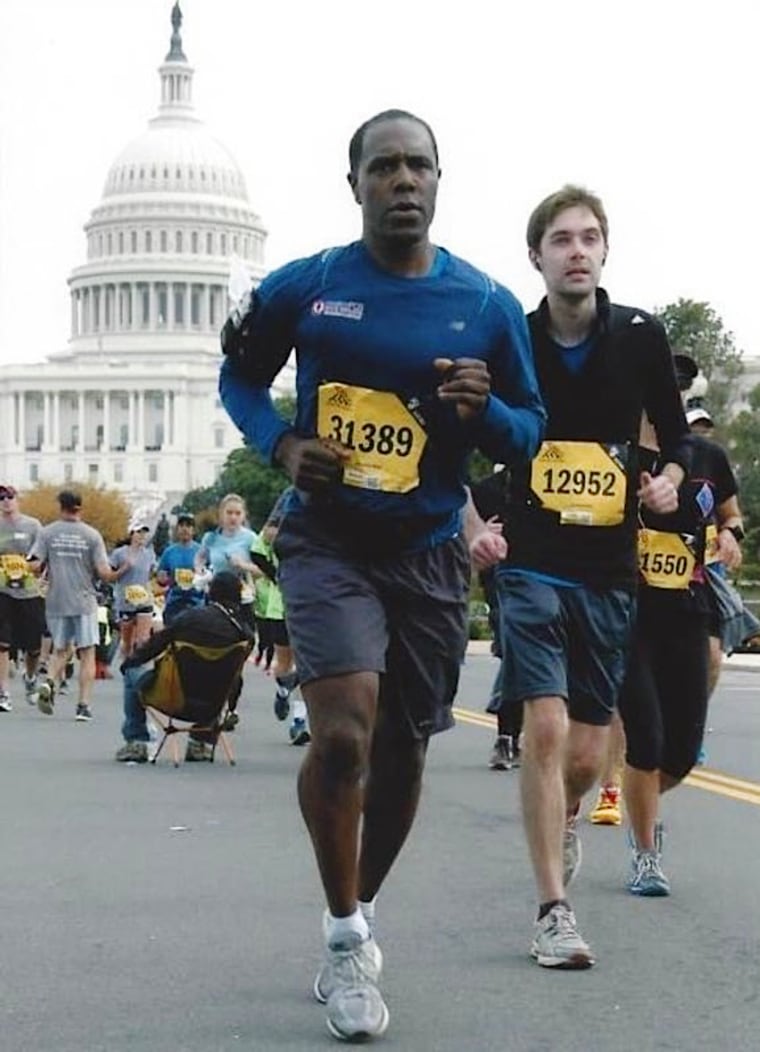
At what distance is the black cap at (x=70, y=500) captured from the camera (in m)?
20.9

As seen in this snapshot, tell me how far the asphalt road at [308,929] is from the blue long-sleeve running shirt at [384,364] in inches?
46.4

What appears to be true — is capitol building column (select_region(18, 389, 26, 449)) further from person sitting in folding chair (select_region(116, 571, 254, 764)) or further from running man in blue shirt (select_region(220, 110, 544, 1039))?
running man in blue shirt (select_region(220, 110, 544, 1039))

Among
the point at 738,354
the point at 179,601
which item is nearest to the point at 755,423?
the point at 738,354

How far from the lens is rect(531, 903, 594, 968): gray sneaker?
707 centimetres

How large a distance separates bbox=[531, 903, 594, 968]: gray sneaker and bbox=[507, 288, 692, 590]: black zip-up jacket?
3.26ft

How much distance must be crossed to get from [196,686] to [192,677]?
0.19 feet

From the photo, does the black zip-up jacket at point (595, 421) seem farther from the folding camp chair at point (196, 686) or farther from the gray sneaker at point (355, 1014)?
the folding camp chair at point (196, 686)

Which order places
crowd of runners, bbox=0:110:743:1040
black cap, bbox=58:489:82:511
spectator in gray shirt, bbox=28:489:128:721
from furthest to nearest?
black cap, bbox=58:489:82:511
spectator in gray shirt, bbox=28:489:128:721
crowd of runners, bbox=0:110:743:1040

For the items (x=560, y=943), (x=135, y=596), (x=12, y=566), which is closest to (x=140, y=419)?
(x=135, y=596)

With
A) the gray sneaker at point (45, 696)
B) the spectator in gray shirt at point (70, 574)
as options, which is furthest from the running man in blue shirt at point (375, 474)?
the spectator in gray shirt at point (70, 574)

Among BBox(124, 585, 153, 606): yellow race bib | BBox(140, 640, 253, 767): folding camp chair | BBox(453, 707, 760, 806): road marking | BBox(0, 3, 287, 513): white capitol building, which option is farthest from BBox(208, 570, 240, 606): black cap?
BBox(0, 3, 287, 513): white capitol building

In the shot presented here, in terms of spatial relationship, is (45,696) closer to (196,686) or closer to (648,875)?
(196,686)

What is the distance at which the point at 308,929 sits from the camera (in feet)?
26.0

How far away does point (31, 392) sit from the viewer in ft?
623
